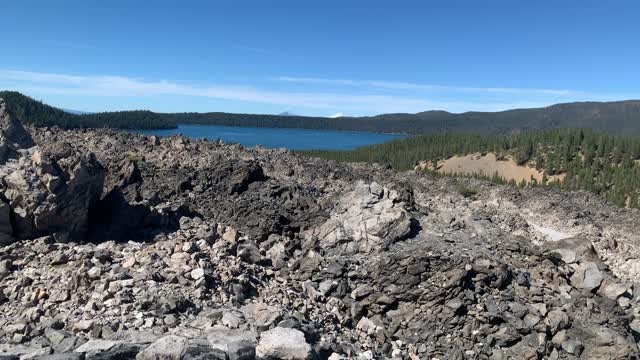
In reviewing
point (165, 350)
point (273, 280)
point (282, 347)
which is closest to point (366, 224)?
point (273, 280)

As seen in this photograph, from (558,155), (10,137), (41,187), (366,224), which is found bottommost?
(558,155)

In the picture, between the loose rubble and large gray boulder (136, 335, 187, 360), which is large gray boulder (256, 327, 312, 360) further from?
large gray boulder (136, 335, 187, 360)

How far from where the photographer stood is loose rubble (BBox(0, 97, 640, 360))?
15297mm

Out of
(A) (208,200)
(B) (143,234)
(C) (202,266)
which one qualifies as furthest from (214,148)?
(C) (202,266)

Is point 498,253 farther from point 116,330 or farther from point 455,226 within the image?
point 116,330

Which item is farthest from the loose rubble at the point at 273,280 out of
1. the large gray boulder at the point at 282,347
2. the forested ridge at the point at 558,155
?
the forested ridge at the point at 558,155

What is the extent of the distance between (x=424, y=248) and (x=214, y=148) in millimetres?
36503

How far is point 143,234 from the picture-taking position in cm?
2269

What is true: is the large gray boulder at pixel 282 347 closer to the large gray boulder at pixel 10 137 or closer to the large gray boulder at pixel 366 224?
the large gray boulder at pixel 366 224

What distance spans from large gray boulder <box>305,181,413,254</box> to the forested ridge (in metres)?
58.6

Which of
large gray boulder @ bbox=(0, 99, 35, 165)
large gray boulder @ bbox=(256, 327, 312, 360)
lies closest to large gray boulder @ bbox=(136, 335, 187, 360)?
large gray boulder @ bbox=(256, 327, 312, 360)

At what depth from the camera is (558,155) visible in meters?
102

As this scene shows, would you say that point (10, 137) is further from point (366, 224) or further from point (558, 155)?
point (558, 155)

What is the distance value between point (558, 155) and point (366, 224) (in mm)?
91026
